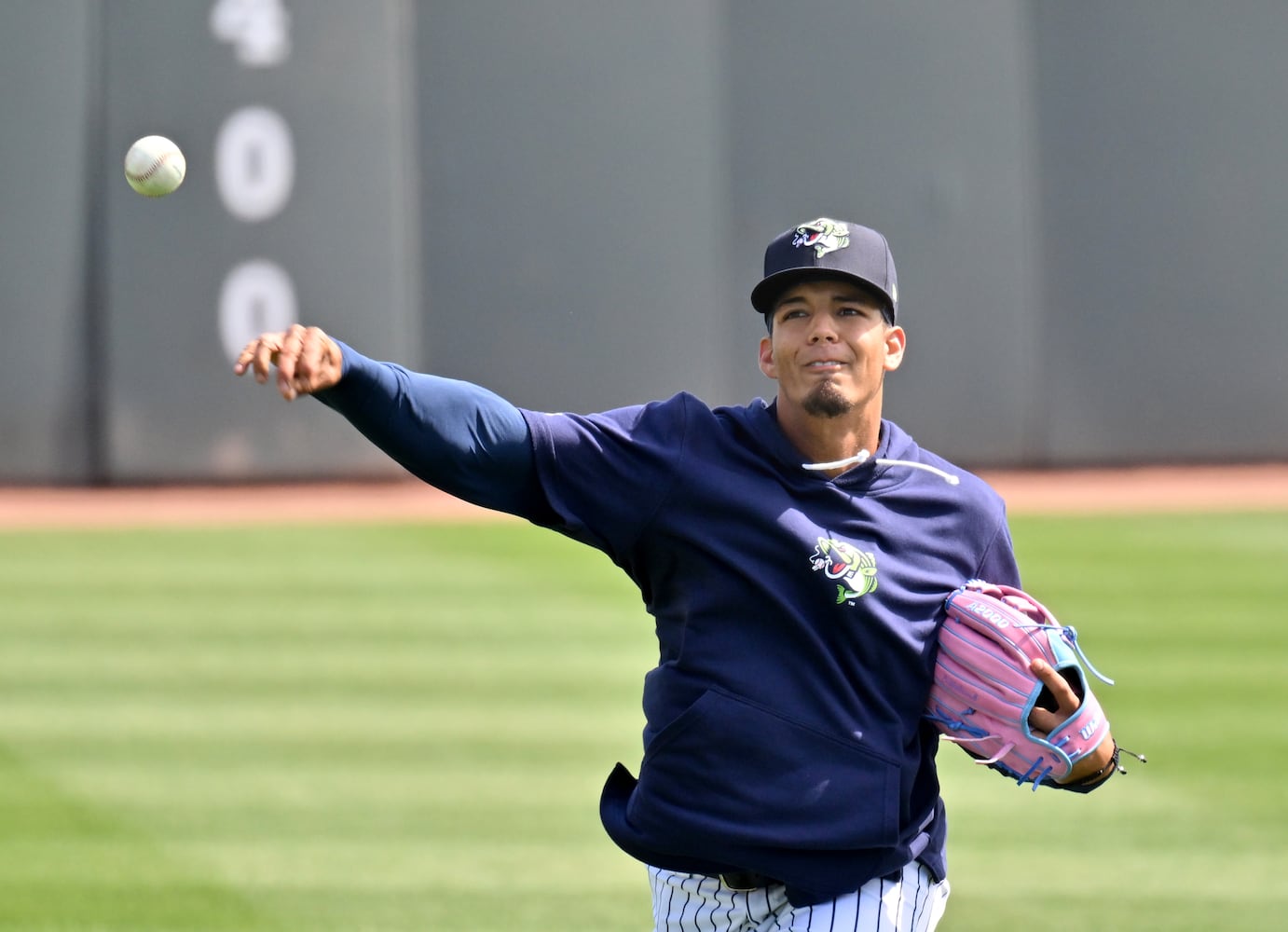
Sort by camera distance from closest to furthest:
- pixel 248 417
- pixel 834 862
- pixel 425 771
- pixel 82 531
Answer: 1. pixel 834 862
2. pixel 425 771
3. pixel 82 531
4. pixel 248 417

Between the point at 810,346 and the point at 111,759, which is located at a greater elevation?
the point at 810,346

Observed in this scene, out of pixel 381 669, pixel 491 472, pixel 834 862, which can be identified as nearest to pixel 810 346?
pixel 491 472

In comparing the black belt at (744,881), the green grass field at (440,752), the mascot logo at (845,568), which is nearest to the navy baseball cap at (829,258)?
the mascot logo at (845,568)

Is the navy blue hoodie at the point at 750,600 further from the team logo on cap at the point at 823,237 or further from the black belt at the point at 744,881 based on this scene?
the team logo on cap at the point at 823,237

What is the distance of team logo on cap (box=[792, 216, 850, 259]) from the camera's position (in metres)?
3.37

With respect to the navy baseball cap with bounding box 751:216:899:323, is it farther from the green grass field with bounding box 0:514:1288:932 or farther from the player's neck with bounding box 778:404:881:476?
the green grass field with bounding box 0:514:1288:932

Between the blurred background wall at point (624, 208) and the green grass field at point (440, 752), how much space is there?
153 inches

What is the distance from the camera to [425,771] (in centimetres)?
702

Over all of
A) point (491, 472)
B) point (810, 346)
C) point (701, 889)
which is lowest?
point (701, 889)

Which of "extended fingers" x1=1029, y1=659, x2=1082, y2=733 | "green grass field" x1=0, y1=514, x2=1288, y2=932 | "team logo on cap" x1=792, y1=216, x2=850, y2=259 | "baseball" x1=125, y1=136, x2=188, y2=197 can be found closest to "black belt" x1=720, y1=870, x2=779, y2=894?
"extended fingers" x1=1029, y1=659, x2=1082, y2=733

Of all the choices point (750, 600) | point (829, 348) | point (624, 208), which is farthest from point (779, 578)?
point (624, 208)

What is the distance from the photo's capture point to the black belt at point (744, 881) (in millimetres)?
3287

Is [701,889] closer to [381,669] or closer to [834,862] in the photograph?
[834,862]

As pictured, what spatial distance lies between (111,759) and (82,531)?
6.70m
